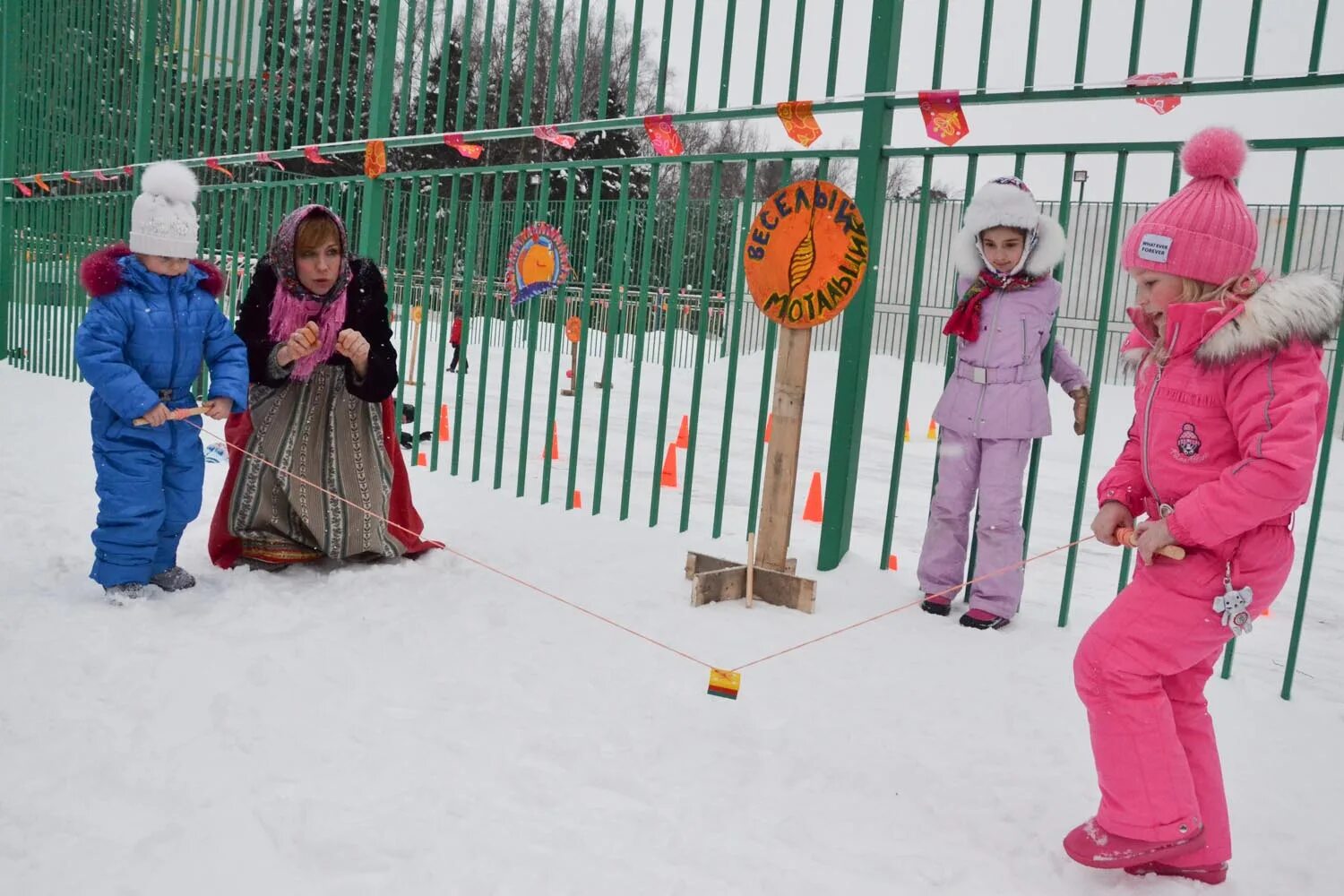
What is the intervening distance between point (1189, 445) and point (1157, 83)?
1784mm

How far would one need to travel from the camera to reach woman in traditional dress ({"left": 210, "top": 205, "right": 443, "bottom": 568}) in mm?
4016

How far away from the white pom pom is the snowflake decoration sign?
6.20ft

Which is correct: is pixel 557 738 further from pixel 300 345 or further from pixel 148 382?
pixel 148 382

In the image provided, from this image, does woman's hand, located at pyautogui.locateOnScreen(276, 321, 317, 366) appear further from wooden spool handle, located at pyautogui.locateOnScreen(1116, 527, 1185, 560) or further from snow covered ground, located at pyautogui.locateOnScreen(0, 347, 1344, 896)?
wooden spool handle, located at pyautogui.locateOnScreen(1116, 527, 1185, 560)

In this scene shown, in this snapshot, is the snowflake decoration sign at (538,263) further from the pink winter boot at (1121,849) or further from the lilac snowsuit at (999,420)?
the pink winter boot at (1121,849)

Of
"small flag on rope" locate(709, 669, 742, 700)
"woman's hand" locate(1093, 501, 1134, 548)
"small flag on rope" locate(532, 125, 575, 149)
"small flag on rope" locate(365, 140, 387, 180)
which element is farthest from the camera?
"small flag on rope" locate(365, 140, 387, 180)

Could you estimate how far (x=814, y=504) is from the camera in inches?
252

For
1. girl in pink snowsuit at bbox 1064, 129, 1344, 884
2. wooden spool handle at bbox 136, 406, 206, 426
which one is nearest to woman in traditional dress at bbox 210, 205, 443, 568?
wooden spool handle at bbox 136, 406, 206, 426

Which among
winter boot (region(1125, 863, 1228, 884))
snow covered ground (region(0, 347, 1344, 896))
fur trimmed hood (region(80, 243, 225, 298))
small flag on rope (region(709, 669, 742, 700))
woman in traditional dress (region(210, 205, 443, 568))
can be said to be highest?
fur trimmed hood (region(80, 243, 225, 298))

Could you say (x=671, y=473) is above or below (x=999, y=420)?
below

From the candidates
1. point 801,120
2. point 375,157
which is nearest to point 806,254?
point 801,120

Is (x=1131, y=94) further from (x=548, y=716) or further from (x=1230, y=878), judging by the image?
(x=548, y=716)

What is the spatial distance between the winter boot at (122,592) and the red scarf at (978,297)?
9.98 ft

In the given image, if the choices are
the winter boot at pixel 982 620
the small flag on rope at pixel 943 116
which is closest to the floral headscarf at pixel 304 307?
the small flag on rope at pixel 943 116
